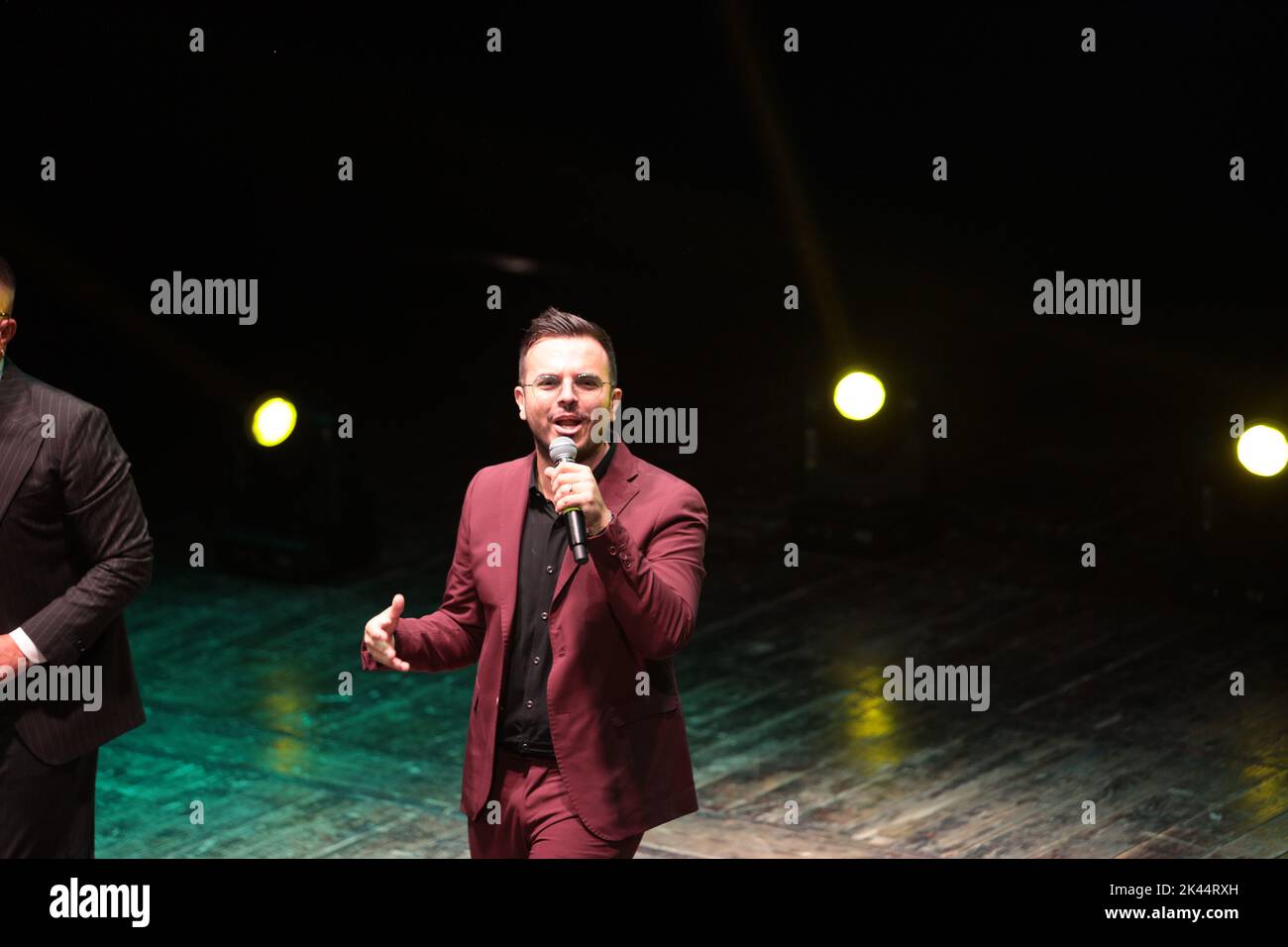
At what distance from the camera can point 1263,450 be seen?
7527 mm

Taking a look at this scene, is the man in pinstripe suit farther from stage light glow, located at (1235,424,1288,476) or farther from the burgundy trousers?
stage light glow, located at (1235,424,1288,476)

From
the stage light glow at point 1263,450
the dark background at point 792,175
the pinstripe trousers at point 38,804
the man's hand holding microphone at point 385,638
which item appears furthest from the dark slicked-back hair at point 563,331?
the stage light glow at point 1263,450

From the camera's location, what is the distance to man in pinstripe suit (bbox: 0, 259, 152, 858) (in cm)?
379

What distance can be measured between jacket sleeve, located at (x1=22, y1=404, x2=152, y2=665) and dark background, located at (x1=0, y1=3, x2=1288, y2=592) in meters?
3.56

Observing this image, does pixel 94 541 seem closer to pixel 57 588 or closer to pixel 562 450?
pixel 57 588

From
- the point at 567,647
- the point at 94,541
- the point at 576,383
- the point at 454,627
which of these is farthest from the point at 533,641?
the point at 94,541

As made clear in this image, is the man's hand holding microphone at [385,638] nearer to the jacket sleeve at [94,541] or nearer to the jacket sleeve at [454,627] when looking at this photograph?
the jacket sleeve at [454,627]

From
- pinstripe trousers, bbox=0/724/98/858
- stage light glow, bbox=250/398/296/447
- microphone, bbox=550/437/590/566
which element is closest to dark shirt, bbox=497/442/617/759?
microphone, bbox=550/437/590/566

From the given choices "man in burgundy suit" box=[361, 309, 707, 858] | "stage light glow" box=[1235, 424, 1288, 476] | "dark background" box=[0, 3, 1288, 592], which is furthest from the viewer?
"stage light glow" box=[1235, 424, 1288, 476]

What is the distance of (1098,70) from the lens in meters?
6.86

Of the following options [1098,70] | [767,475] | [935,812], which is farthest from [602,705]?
[767,475]

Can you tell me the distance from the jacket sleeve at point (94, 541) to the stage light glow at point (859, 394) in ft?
16.1

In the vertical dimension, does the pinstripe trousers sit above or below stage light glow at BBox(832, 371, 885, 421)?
below

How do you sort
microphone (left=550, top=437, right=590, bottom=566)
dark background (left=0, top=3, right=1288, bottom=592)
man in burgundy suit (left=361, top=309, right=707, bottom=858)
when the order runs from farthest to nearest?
dark background (left=0, top=3, right=1288, bottom=592)
man in burgundy suit (left=361, top=309, right=707, bottom=858)
microphone (left=550, top=437, right=590, bottom=566)
